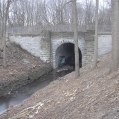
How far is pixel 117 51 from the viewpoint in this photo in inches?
485

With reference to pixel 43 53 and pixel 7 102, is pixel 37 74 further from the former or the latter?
pixel 7 102

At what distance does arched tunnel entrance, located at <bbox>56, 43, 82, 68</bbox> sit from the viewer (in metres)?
32.9

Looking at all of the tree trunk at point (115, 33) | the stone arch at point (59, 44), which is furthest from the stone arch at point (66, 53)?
the tree trunk at point (115, 33)

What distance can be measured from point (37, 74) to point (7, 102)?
928 cm

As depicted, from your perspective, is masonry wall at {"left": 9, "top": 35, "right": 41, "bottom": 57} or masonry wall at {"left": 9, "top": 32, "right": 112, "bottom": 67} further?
masonry wall at {"left": 9, "top": 35, "right": 41, "bottom": 57}

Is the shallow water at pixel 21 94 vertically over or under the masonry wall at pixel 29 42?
under

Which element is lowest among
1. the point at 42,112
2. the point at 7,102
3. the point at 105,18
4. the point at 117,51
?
the point at 7,102

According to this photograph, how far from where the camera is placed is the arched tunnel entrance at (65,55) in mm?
32875

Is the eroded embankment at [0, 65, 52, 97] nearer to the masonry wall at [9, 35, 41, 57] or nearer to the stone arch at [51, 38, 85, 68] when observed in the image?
the stone arch at [51, 38, 85, 68]

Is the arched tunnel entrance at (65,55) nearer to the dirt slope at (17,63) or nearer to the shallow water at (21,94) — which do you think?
the dirt slope at (17,63)

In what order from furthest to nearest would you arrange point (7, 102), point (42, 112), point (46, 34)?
1. point (46, 34)
2. point (7, 102)
3. point (42, 112)

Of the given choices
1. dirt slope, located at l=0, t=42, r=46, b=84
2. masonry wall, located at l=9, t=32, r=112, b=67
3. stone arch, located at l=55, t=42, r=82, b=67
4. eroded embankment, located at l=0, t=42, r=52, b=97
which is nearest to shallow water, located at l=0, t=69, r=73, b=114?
eroded embankment, located at l=0, t=42, r=52, b=97

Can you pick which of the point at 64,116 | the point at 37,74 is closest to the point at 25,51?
the point at 37,74

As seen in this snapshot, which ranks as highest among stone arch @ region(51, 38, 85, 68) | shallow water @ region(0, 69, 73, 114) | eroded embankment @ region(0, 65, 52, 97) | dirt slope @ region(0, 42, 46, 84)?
stone arch @ region(51, 38, 85, 68)
